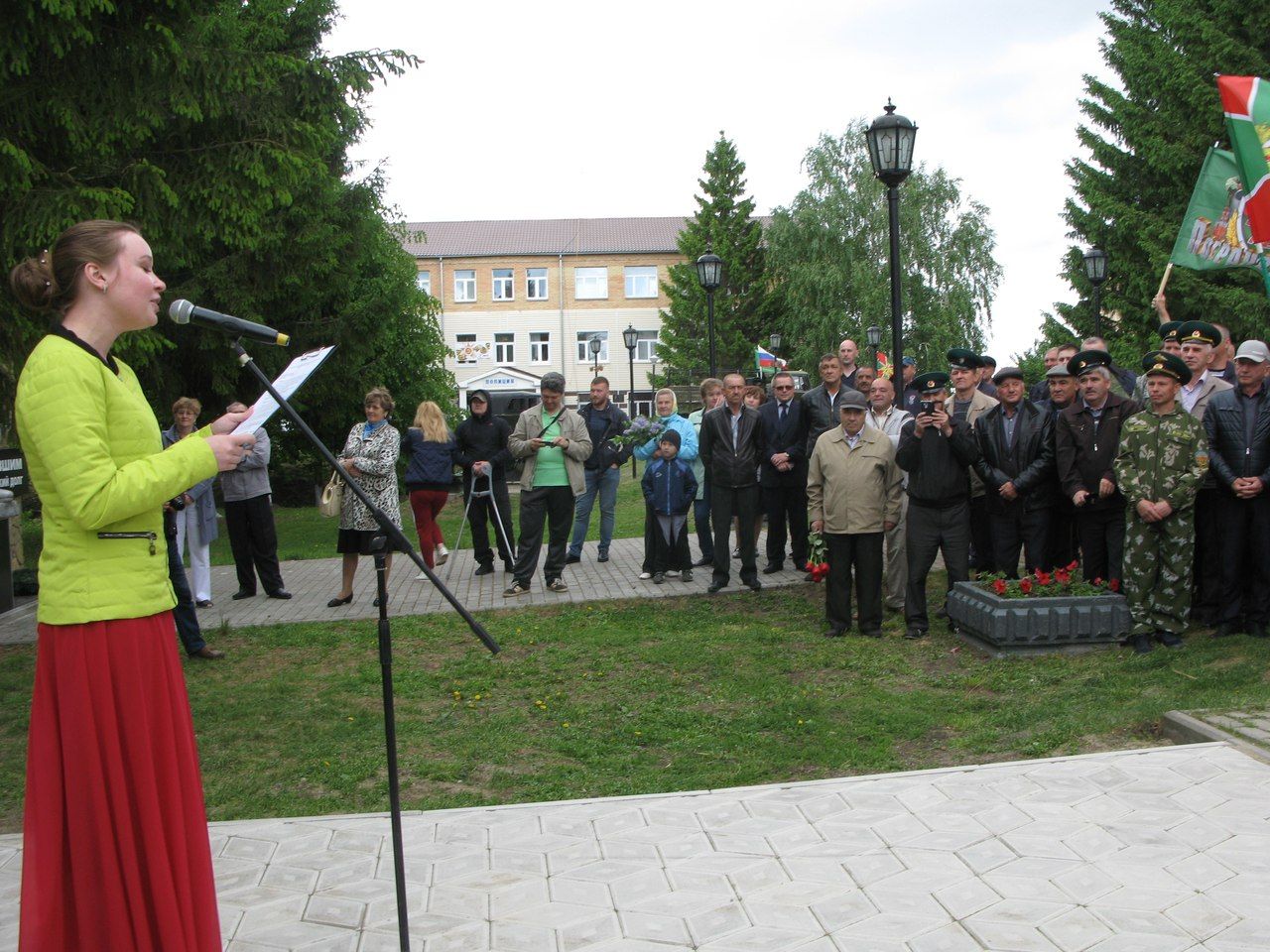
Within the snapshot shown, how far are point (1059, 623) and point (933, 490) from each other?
1441mm

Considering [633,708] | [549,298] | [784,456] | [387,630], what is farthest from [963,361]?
[549,298]

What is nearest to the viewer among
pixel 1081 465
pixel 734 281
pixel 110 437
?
pixel 110 437

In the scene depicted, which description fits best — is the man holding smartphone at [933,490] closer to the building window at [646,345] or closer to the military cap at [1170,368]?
the military cap at [1170,368]

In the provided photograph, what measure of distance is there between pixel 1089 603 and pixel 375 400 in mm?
6668

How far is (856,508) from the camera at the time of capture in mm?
9125

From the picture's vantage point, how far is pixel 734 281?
194ft

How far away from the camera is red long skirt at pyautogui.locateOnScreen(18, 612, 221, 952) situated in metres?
3.14

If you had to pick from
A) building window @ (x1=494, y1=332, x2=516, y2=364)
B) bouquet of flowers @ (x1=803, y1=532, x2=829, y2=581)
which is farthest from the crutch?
building window @ (x1=494, y1=332, x2=516, y2=364)

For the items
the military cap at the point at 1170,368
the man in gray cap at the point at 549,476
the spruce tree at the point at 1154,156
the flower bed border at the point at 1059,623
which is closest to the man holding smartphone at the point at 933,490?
the flower bed border at the point at 1059,623

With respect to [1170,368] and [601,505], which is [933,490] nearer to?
[1170,368]

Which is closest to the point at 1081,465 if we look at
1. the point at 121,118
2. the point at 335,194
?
the point at 121,118

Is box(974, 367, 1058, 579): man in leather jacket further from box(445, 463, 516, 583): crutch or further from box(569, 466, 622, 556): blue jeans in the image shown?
box(445, 463, 516, 583): crutch

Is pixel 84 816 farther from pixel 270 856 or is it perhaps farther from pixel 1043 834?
pixel 1043 834

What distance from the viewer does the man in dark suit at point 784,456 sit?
38.2 feet
